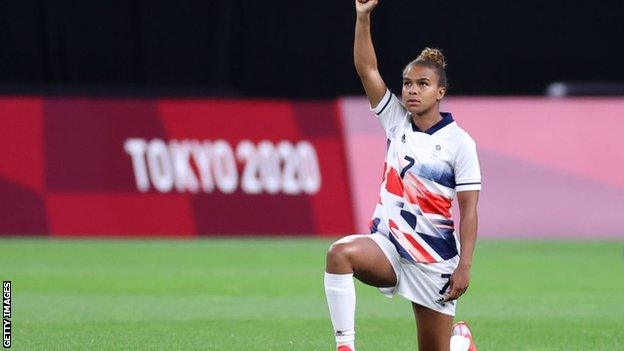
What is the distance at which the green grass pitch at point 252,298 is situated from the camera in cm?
1003

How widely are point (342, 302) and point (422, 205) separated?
0.72 m

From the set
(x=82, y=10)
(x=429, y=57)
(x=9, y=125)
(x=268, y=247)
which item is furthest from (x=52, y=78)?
(x=429, y=57)

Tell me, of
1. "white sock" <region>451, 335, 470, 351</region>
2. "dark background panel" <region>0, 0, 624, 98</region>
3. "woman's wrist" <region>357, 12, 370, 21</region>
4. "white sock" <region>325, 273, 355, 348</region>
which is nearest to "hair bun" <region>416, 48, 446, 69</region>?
"woman's wrist" <region>357, 12, 370, 21</region>

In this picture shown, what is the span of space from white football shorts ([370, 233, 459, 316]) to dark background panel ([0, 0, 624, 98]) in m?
13.4

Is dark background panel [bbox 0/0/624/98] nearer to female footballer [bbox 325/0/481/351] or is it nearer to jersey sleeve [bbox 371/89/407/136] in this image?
jersey sleeve [bbox 371/89/407/136]

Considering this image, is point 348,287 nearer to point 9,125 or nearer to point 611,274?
point 611,274

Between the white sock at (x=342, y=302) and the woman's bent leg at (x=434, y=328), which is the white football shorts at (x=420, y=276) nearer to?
the woman's bent leg at (x=434, y=328)

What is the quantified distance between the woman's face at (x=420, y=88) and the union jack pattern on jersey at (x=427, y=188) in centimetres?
16

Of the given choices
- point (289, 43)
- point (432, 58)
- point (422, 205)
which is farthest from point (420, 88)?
point (289, 43)

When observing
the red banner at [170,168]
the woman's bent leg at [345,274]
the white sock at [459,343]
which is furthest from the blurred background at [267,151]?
the woman's bent leg at [345,274]

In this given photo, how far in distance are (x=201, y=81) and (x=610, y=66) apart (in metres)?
6.69

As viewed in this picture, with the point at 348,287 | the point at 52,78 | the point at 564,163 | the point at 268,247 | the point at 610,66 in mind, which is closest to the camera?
the point at 348,287

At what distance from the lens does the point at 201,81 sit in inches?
872

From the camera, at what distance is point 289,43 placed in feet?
73.5
